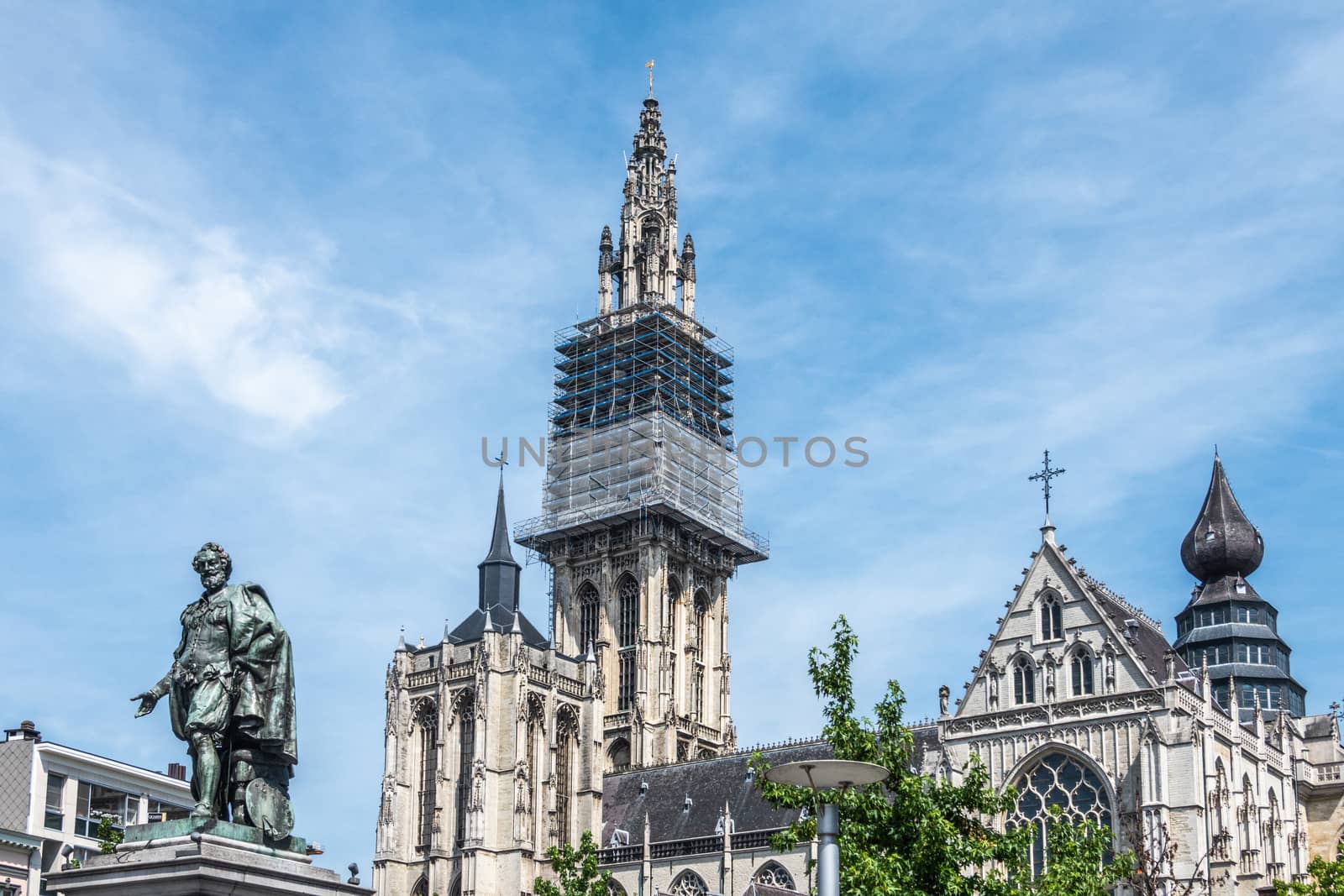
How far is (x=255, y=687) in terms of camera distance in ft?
43.1

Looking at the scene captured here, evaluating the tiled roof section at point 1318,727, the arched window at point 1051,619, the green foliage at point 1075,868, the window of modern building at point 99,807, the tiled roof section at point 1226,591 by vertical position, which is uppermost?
the tiled roof section at point 1226,591

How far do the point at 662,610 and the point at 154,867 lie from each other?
70.7m

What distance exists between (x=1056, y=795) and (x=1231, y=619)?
1800cm

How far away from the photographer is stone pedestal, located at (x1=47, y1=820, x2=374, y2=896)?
39.1 ft

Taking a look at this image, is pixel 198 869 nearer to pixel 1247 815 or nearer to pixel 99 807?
pixel 99 807

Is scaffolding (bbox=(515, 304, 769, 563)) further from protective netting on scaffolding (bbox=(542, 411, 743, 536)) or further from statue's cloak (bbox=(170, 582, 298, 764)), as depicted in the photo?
statue's cloak (bbox=(170, 582, 298, 764))

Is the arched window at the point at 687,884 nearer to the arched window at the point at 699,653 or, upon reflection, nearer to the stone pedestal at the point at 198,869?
the arched window at the point at 699,653

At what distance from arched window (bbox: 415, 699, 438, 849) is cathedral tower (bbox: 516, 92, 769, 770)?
874 cm

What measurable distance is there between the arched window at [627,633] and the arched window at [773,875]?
62.2ft

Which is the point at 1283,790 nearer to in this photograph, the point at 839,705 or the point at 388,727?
the point at 839,705

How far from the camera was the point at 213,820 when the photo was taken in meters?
12.5

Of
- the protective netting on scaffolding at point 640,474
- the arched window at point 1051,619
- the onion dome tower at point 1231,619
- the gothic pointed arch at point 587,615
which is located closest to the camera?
the arched window at point 1051,619

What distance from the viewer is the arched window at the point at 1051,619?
165ft

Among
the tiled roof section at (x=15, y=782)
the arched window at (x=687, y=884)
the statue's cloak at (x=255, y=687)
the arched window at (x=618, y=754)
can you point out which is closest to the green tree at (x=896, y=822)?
the statue's cloak at (x=255, y=687)
